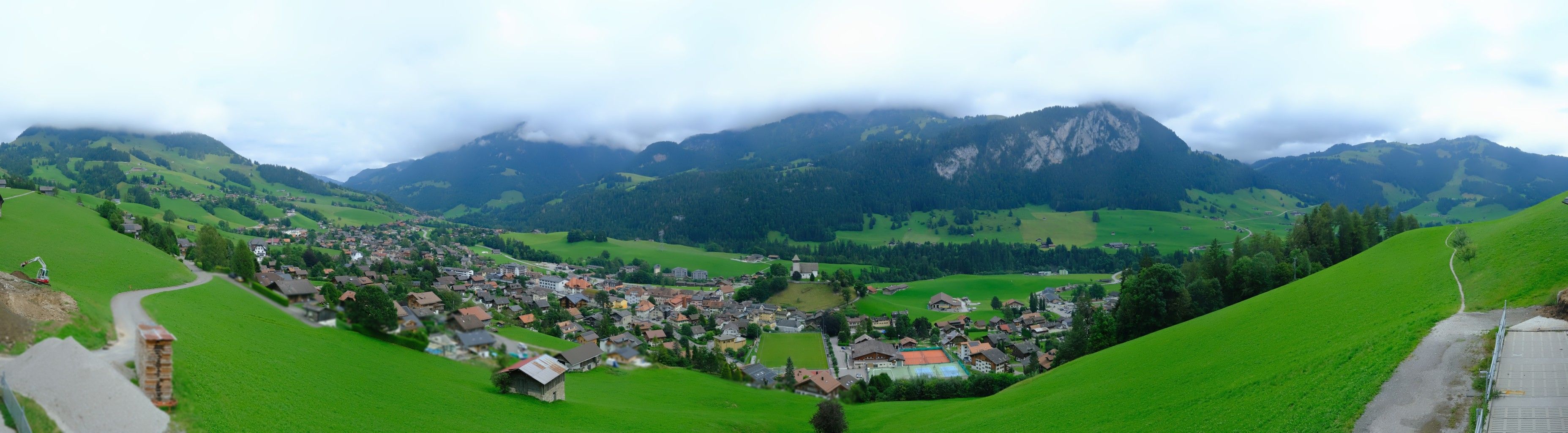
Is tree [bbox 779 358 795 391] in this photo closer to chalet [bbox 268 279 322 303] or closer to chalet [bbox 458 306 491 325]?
chalet [bbox 458 306 491 325]

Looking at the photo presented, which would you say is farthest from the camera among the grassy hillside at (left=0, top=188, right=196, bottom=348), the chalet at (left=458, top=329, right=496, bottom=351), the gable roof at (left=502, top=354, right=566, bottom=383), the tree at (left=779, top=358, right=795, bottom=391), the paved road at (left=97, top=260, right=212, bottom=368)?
the tree at (left=779, top=358, right=795, bottom=391)

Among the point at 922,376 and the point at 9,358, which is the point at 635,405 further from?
the point at 922,376

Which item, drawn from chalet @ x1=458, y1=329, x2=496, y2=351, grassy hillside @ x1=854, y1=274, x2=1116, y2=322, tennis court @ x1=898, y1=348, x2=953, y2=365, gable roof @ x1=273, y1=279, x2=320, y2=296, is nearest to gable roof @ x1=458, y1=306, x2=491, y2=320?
chalet @ x1=458, y1=329, x2=496, y2=351

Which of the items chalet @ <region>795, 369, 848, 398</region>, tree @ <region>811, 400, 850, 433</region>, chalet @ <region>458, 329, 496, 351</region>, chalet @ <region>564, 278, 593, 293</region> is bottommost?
chalet @ <region>795, 369, 848, 398</region>

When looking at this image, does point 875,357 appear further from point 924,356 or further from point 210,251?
point 210,251

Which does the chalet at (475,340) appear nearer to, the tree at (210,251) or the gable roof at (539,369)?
the gable roof at (539,369)

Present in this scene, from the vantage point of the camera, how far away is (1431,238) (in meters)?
33.7

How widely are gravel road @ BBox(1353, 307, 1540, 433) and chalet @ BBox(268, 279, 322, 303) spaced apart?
32386 mm

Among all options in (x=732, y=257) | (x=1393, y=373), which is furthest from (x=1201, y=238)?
(x=1393, y=373)

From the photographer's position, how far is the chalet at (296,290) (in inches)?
933

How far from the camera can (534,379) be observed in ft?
74.5

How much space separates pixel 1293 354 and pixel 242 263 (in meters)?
45.3

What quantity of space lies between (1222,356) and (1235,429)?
8553 mm

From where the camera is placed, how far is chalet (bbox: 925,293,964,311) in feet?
312
